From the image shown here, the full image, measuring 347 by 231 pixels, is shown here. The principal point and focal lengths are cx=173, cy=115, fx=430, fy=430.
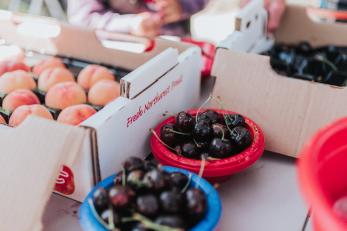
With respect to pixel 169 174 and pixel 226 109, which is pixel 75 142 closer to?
pixel 169 174

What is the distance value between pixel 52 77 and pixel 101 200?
1.83 ft

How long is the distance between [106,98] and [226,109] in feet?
0.94

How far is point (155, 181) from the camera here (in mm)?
634

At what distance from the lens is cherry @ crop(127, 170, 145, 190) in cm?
64

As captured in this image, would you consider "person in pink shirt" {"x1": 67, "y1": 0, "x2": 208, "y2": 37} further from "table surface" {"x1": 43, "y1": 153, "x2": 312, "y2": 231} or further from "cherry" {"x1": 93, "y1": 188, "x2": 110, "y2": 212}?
"cherry" {"x1": 93, "y1": 188, "x2": 110, "y2": 212}

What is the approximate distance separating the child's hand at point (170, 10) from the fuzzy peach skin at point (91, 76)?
0.61 metres

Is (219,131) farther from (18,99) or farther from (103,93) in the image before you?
(18,99)

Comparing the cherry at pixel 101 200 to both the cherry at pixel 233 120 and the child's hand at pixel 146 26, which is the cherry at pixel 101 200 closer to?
the cherry at pixel 233 120

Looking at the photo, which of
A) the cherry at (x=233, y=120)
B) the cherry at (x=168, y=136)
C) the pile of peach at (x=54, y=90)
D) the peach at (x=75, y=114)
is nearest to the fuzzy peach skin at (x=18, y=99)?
the pile of peach at (x=54, y=90)

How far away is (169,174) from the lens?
68 centimetres

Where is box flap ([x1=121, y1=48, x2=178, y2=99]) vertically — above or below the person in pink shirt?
above

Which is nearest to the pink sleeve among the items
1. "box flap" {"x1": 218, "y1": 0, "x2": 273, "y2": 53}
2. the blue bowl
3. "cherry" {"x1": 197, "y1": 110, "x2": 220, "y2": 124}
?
"box flap" {"x1": 218, "y1": 0, "x2": 273, "y2": 53}

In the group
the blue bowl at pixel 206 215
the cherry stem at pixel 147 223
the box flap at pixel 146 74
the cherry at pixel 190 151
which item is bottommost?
the cherry at pixel 190 151

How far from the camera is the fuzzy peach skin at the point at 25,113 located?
94cm
